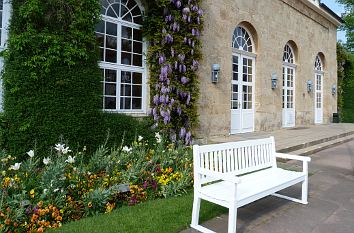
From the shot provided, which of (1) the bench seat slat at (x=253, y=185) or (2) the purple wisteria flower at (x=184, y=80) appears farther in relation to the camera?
(2) the purple wisteria flower at (x=184, y=80)

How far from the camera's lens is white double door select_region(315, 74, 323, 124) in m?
17.5

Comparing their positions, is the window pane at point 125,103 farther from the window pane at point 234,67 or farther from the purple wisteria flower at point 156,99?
the window pane at point 234,67

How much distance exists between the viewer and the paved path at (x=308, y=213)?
12.3 ft

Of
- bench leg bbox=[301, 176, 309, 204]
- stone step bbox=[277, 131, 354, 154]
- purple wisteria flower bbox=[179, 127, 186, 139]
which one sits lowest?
bench leg bbox=[301, 176, 309, 204]

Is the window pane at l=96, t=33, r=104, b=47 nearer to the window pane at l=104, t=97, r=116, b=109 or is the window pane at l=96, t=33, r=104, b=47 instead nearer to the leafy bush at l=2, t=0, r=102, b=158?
the leafy bush at l=2, t=0, r=102, b=158

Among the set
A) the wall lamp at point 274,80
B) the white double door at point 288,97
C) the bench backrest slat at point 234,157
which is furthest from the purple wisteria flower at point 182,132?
the white double door at point 288,97

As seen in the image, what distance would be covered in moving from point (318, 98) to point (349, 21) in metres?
12.5

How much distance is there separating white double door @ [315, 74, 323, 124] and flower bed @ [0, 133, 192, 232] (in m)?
13.9

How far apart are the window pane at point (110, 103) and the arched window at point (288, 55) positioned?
8.99 m

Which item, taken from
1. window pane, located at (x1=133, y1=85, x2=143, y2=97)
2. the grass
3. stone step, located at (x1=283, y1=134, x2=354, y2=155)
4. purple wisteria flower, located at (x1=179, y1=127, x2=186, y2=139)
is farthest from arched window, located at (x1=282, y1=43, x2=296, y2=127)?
the grass

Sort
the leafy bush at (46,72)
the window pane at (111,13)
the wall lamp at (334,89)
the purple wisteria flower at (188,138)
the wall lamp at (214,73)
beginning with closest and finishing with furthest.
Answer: the leafy bush at (46,72) → the window pane at (111,13) → the purple wisteria flower at (188,138) → the wall lamp at (214,73) → the wall lamp at (334,89)

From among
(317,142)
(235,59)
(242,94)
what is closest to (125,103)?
(235,59)

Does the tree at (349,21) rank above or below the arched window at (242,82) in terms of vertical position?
above

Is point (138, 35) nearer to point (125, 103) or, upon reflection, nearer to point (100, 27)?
point (100, 27)
